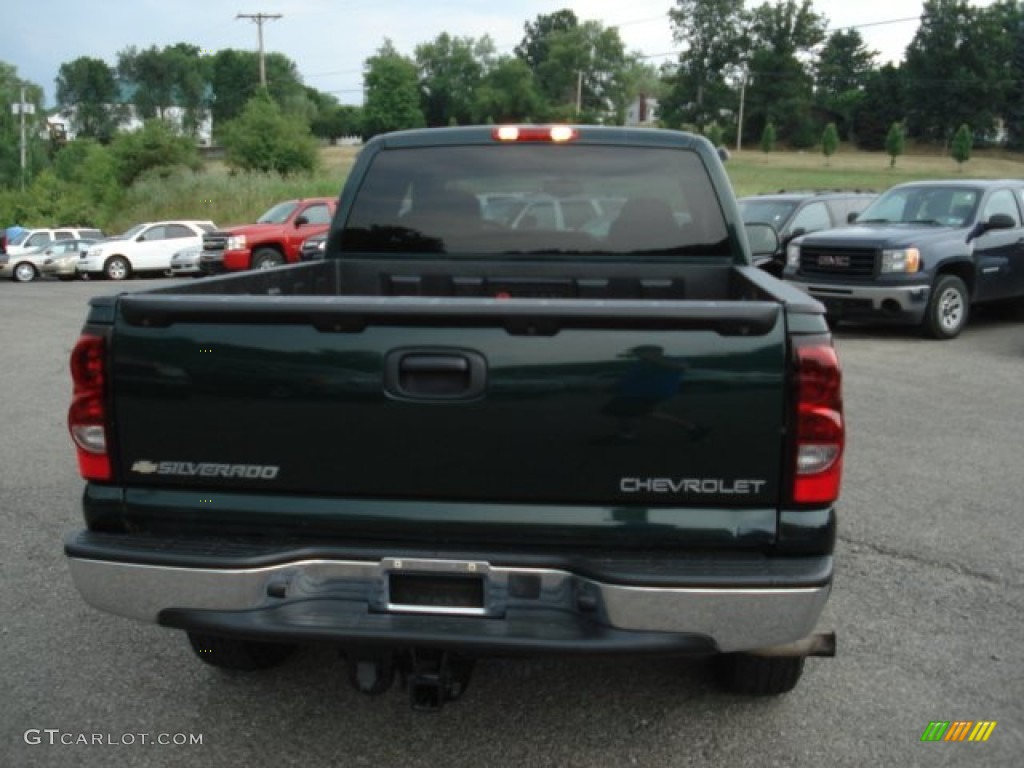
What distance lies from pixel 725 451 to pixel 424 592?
2.99ft

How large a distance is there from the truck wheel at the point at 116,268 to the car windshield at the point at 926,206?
2260cm

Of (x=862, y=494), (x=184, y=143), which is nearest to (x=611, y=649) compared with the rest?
(x=862, y=494)

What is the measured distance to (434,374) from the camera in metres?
2.69

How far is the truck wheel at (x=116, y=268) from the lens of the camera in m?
28.9

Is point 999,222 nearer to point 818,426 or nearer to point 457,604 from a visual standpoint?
point 818,426

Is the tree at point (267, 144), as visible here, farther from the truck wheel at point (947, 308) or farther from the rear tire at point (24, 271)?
the truck wheel at point (947, 308)

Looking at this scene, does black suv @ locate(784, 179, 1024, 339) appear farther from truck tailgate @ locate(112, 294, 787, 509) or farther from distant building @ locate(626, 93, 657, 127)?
distant building @ locate(626, 93, 657, 127)

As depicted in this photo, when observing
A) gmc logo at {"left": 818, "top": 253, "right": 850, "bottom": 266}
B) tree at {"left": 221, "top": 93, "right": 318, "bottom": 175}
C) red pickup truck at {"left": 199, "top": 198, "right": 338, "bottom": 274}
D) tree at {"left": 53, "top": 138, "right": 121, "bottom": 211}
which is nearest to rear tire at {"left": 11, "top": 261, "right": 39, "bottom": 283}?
red pickup truck at {"left": 199, "top": 198, "right": 338, "bottom": 274}

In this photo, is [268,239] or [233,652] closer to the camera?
[233,652]

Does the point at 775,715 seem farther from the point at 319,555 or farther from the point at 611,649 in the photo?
the point at 319,555

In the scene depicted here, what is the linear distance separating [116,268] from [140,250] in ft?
3.18

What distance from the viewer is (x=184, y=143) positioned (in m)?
48.3

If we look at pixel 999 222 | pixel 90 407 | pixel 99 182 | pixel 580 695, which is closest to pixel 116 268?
pixel 99 182

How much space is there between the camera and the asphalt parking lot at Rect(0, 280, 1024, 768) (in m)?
3.14
